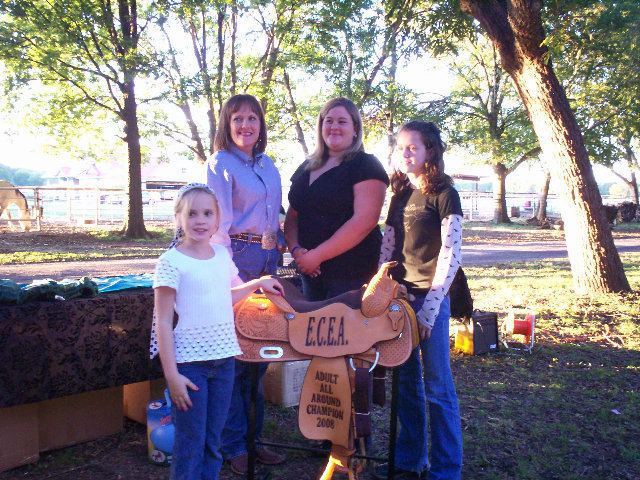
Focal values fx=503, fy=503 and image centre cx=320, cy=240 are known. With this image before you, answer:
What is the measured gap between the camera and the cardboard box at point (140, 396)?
10.1ft

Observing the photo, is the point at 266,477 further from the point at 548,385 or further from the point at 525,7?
the point at 525,7

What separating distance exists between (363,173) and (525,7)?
5174 mm

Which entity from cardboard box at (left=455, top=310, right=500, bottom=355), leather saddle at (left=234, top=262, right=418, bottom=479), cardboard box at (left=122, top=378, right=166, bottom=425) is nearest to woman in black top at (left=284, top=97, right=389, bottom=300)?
leather saddle at (left=234, top=262, right=418, bottom=479)

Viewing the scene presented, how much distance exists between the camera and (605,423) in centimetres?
327

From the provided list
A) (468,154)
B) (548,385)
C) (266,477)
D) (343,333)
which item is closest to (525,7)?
(548,385)

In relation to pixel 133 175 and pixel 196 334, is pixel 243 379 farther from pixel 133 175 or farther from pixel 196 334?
pixel 133 175

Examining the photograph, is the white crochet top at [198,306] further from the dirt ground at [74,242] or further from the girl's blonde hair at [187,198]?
the dirt ground at [74,242]

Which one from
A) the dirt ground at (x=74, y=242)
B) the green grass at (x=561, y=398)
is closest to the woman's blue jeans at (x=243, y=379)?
the green grass at (x=561, y=398)

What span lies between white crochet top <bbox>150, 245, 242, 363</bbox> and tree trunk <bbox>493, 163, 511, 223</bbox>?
23460 mm

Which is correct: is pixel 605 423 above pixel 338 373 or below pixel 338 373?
below

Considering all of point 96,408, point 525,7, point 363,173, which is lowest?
point 96,408

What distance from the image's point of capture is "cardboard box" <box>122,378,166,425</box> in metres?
3.08

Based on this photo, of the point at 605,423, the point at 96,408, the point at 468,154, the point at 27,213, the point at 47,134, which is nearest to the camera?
the point at 96,408

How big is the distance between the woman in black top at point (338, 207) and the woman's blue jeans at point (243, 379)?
0.18m
